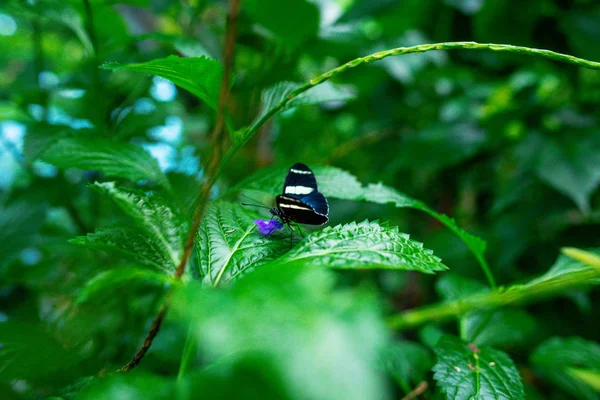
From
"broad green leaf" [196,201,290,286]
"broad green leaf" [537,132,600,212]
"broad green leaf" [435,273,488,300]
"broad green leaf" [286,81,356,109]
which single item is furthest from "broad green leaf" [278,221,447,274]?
"broad green leaf" [537,132,600,212]

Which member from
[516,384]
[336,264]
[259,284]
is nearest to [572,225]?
[516,384]

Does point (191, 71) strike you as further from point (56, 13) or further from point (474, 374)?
point (56, 13)

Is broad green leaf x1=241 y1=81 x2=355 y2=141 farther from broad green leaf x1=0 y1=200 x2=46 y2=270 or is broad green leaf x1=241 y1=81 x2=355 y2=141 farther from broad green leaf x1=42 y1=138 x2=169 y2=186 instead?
broad green leaf x1=0 y1=200 x2=46 y2=270

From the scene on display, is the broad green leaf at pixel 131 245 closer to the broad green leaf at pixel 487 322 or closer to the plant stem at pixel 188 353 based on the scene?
the plant stem at pixel 188 353

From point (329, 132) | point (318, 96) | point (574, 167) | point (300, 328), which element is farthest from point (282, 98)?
point (329, 132)

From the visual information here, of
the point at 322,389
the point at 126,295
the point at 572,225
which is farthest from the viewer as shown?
the point at 572,225

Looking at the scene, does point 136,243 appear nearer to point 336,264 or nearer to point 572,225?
point 336,264

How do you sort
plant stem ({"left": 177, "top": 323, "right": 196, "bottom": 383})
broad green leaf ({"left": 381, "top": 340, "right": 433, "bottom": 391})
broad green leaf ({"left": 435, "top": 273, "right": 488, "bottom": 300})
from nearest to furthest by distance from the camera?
plant stem ({"left": 177, "top": 323, "right": 196, "bottom": 383})
broad green leaf ({"left": 381, "top": 340, "right": 433, "bottom": 391})
broad green leaf ({"left": 435, "top": 273, "right": 488, "bottom": 300})
